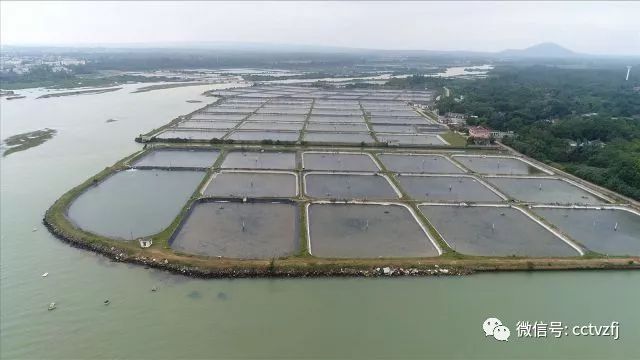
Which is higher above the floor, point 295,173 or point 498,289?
point 295,173

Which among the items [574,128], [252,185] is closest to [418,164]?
[252,185]

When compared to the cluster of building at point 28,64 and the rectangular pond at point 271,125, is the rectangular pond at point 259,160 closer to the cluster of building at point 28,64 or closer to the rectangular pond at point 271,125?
the rectangular pond at point 271,125

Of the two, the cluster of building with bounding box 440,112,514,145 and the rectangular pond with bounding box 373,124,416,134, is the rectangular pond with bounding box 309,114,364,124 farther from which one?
the cluster of building with bounding box 440,112,514,145

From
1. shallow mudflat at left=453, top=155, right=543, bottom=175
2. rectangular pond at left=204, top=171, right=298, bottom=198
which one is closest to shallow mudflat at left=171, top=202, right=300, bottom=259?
rectangular pond at left=204, top=171, right=298, bottom=198

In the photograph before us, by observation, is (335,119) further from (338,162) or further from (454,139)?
(338,162)

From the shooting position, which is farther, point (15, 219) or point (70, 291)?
point (15, 219)

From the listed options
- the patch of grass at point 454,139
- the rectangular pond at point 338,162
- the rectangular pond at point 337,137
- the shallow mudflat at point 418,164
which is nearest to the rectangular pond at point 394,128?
the rectangular pond at point 337,137

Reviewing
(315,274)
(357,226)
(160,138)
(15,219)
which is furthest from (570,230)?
(160,138)

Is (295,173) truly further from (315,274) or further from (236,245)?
(315,274)
